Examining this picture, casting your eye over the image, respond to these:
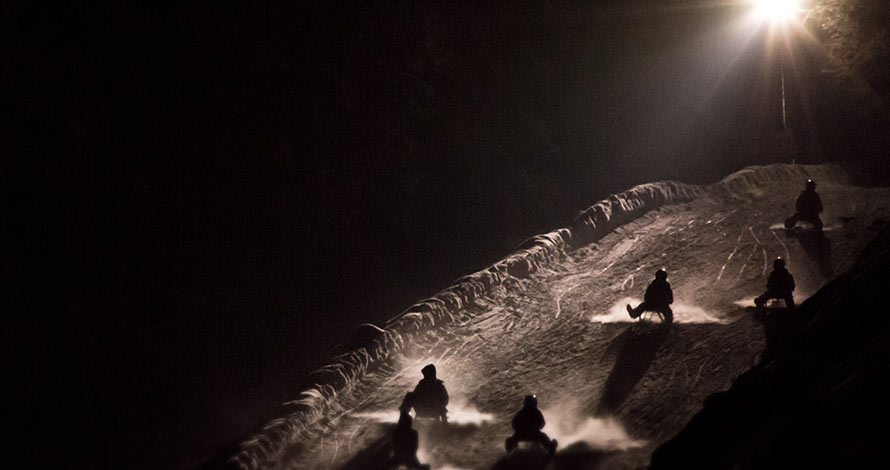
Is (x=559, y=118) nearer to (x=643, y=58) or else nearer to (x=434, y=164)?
(x=643, y=58)

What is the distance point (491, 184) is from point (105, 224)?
12999 mm

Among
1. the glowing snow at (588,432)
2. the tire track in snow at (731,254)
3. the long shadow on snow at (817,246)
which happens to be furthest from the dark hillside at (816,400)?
the tire track in snow at (731,254)

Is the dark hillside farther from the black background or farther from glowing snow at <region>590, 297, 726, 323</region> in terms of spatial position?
the black background

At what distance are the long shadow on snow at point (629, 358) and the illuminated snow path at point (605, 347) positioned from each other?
3cm

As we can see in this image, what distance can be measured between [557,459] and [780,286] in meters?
5.37

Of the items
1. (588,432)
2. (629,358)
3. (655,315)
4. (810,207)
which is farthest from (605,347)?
(810,207)

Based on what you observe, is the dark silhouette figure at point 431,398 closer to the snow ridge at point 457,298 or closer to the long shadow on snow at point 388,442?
the long shadow on snow at point 388,442

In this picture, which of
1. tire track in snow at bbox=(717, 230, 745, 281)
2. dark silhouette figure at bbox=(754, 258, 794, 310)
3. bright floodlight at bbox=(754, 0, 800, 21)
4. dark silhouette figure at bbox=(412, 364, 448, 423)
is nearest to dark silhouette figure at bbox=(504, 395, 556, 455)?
dark silhouette figure at bbox=(412, 364, 448, 423)

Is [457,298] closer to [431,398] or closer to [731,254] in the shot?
[431,398]

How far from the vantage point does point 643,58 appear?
94.4 feet

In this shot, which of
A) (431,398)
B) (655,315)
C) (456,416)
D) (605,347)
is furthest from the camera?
(655,315)

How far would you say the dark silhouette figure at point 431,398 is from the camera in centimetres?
952

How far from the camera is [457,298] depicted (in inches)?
535

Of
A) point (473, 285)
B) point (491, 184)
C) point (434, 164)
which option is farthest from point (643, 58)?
point (473, 285)
